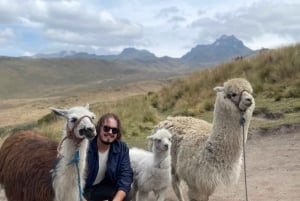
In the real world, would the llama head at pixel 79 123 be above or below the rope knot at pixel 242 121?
above

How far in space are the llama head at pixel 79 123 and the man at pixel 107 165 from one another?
0.51 m

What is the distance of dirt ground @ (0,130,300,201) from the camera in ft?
18.6

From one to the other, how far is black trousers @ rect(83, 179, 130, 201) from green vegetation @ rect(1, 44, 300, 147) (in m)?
4.17

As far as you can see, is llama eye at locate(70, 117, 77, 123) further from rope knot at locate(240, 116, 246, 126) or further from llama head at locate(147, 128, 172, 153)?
rope knot at locate(240, 116, 246, 126)

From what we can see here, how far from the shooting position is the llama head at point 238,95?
176 inches

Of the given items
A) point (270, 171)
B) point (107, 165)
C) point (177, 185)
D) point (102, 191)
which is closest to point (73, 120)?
point (107, 165)

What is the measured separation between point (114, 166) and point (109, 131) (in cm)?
36

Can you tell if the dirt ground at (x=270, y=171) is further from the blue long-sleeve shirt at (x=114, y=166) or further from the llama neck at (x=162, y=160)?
the blue long-sleeve shirt at (x=114, y=166)

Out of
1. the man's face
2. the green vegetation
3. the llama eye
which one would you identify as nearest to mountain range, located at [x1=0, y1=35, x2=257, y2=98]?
the green vegetation

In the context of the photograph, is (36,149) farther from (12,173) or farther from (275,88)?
(275,88)

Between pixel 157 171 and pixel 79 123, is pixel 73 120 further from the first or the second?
pixel 157 171

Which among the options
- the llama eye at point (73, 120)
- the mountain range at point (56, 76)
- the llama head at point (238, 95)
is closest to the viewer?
the llama eye at point (73, 120)

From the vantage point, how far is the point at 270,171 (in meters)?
6.68

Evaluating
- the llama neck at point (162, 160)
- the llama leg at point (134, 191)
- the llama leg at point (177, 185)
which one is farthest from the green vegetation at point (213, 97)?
the llama neck at point (162, 160)
